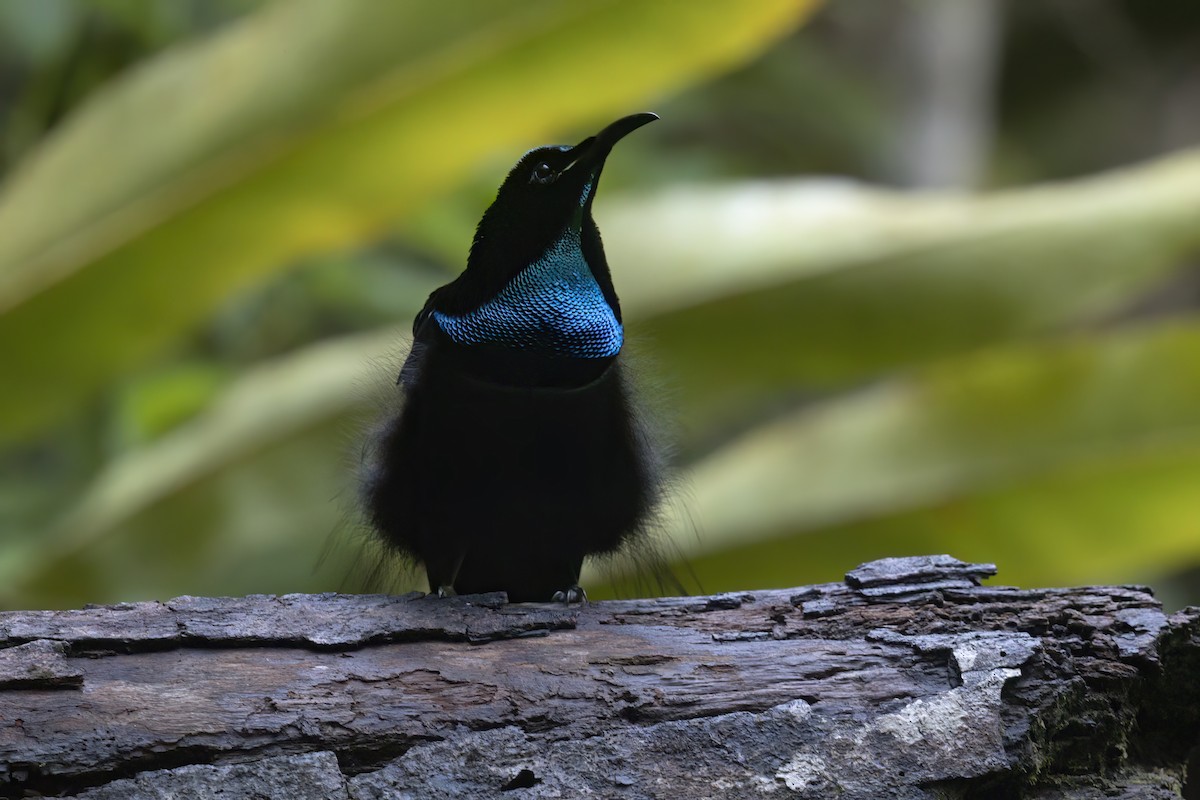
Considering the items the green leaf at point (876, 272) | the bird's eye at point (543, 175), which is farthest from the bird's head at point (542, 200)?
the green leaf at point (876, 272)

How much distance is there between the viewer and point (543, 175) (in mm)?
2176

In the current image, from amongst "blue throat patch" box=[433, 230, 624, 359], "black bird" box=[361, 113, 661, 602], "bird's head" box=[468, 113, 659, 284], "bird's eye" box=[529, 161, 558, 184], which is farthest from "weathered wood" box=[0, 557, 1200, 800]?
"bird's eye" box=[529, 161, 558, 184]

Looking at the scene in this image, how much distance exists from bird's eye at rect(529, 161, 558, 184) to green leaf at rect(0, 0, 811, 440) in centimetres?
156

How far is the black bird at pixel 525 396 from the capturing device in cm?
214

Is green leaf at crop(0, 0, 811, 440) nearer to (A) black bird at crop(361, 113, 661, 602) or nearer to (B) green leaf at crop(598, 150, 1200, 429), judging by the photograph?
(B) green leaf at crop(598, 150, 1200, 429)

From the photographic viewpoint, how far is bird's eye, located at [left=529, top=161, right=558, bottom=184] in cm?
217

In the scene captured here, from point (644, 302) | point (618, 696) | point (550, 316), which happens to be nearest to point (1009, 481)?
point (644, 302)

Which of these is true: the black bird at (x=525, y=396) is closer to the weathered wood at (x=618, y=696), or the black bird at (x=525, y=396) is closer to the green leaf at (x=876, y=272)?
the weathered wood at (x=618, y=696)

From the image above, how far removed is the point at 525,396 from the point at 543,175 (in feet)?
1.25

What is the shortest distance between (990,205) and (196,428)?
2702 mm

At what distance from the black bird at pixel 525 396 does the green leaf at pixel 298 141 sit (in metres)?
1.53

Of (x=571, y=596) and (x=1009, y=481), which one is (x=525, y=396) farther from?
(x=1009, y=481)

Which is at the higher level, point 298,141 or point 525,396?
point 298,141

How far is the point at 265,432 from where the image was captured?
3.99 m
